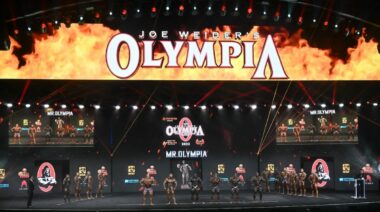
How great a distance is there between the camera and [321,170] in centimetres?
2970

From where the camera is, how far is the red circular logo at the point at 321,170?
29.5 m

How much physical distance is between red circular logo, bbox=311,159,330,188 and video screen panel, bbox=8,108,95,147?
1284 cm

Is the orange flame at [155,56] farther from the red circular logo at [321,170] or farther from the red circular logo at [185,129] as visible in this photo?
the red circular logo at [321,170]

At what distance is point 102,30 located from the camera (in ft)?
95.2

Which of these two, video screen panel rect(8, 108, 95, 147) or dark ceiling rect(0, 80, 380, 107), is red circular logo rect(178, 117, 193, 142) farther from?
video screen panel rect(8, 108, 95, 147)

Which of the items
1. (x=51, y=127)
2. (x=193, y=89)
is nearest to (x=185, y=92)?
(x=193, y=89)

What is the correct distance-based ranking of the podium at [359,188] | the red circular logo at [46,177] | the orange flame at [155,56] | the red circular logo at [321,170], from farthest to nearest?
the red circular logo at [321,170], the red circular logo at [46,177], the orange flame at [155,56], the podium at [359,188]

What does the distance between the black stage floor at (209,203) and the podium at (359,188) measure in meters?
0.43

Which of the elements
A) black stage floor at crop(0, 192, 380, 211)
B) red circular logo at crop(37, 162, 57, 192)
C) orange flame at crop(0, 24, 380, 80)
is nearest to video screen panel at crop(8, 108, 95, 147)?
red circular logo at crop(37, 162, 57, 192)

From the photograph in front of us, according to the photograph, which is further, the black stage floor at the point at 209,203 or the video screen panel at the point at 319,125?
the video screen panel at the point at 319,125

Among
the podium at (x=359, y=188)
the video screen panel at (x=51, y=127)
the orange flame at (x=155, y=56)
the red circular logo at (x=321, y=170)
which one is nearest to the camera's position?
the podium at (x=359, y=188)

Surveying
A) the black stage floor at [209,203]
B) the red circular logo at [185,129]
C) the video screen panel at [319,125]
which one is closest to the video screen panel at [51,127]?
the black stage floor at [209,203]

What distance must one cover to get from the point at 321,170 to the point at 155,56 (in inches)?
454

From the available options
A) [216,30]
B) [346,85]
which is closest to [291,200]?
[346,85]
